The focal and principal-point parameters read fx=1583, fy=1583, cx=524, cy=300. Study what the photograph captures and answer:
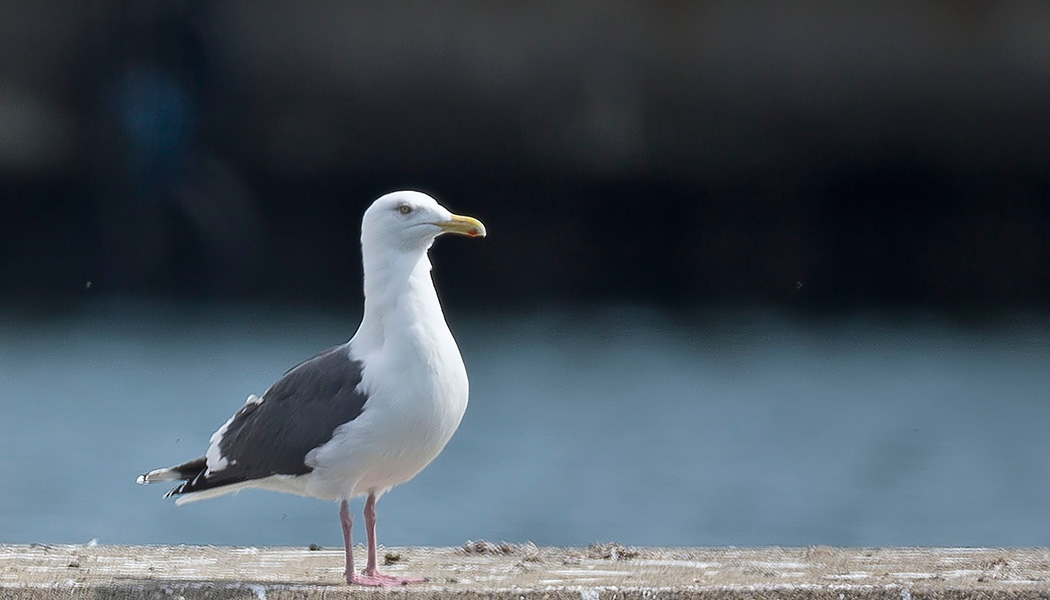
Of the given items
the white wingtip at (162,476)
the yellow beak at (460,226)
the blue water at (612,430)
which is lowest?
the blue water at (612,430)

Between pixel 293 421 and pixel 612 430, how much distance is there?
1793 centimetres

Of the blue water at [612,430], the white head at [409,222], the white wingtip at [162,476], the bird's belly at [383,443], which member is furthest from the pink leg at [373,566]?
the blue water at [612,430]

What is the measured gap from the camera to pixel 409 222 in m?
4.80

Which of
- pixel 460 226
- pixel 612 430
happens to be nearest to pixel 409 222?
pixel 460 226

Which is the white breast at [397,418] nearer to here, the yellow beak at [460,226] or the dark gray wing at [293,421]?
the dark gray wing at [293,421]

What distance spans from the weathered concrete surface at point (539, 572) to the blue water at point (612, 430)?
9.77m

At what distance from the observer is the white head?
15.7 feet

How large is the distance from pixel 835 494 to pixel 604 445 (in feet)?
13.3

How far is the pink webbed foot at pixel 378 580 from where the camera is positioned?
Result: 14.6ft

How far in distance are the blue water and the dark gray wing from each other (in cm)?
992

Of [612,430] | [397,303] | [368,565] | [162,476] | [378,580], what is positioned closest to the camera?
[378,580]

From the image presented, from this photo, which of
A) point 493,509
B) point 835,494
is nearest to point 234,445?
point 493,509

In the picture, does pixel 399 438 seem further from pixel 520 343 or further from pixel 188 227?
pixel 188 227

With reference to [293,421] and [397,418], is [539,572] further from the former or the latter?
[293,421]
